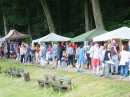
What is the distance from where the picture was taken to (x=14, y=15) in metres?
38.3

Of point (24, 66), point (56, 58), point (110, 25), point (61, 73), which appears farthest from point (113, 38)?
point (110, 25)

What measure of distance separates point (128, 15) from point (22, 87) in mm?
17614

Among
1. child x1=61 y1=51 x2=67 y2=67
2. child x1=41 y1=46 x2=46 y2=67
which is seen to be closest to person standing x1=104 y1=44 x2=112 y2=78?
child x1=61 y1=51 x2=67 y2=67

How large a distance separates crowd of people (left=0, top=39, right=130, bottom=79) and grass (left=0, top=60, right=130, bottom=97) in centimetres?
94

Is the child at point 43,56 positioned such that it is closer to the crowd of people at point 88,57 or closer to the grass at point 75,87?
the crowd of people at point 88,57

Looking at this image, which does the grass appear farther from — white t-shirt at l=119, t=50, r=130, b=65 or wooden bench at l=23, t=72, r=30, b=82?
white t-shirt at l=119, t=50, r=130, b=65

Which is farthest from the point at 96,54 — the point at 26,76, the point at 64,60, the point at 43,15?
the point at 43,15

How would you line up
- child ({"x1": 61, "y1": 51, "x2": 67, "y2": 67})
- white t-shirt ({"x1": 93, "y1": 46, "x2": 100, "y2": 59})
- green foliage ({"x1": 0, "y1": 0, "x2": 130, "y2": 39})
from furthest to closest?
green foliage ({"x1": 0, "y1": 0, "x2": 130, "y2": 39}), child ({"x1": 61, "y1": 51, "x2": 67, "y2": 67}), white t-shirt ({"x1": 93, "y1": 46, "x2": 100, "y2": 59})

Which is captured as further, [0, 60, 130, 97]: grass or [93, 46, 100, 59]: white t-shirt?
[93, 46, 100, 59]: white t-shirt

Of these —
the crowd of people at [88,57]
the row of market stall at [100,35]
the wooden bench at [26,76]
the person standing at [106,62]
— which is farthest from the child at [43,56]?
the person standing at [106,62]

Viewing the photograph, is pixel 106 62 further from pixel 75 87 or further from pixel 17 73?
pixel 17 73

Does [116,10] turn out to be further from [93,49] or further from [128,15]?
[93,49]

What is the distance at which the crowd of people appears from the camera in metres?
14.7

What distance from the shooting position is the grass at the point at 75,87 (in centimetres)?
1221
